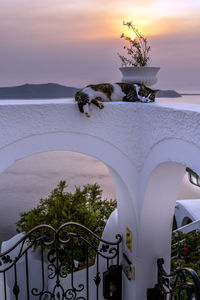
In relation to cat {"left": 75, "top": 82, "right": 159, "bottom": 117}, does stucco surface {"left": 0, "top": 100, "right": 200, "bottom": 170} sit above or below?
below

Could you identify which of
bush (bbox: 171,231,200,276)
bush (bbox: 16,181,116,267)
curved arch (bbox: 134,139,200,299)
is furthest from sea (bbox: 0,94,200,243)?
curved arch (bbox: 134,139,200,299)

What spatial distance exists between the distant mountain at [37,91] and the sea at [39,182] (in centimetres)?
907

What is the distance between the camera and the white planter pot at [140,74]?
356cm

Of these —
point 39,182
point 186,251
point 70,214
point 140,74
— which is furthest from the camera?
point 39,182

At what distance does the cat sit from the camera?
3094mm

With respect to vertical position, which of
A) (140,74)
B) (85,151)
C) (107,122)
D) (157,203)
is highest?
(140,74)

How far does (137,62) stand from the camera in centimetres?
361

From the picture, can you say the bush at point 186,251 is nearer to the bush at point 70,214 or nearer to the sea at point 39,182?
the bush at point 70,214

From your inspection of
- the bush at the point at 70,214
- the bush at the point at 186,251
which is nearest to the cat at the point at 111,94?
the bush at the point at 70,214

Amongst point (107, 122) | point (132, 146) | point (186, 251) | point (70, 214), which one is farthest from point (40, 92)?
point (186, 251)

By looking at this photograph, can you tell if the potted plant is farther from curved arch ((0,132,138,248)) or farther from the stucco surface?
curved arch ((0,132,138,248))

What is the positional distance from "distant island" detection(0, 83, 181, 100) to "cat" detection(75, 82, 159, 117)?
528 mm

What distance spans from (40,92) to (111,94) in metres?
1.09

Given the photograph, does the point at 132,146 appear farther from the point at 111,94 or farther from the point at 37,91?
the point at 37,91
